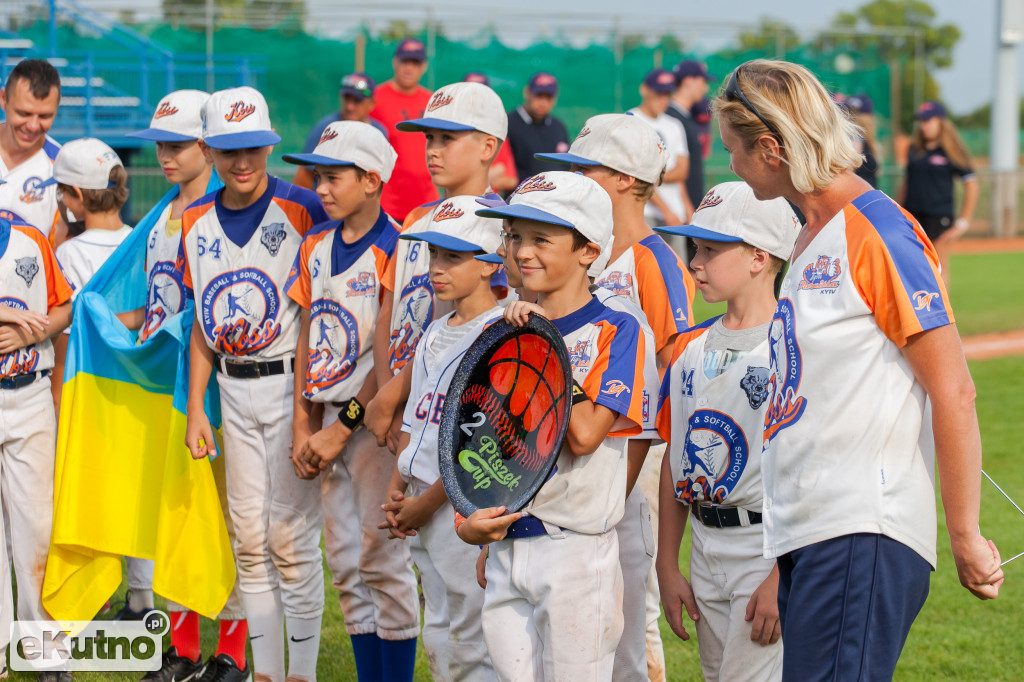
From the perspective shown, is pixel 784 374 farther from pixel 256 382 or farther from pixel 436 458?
pixel 256 382

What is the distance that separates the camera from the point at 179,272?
4613mm

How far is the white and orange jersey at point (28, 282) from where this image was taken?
179 inches

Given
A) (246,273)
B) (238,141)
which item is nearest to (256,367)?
(246,273)

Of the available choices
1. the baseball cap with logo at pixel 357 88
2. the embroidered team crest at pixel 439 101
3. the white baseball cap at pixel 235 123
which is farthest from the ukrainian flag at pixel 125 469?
the baseball cap with logo at pixel 357 88

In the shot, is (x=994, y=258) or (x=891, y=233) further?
(x=994, y=258)

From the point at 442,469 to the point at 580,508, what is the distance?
1.34 feet

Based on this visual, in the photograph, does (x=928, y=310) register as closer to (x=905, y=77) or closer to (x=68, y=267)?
(x=68, y=267)

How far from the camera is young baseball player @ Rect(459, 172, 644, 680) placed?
115 inches

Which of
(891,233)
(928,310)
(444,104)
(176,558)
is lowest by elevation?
(176,558)

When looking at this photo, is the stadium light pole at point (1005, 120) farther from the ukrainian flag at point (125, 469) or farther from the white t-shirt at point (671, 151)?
the ukrainian flag at point (125, 469)

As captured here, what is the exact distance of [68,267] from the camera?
198 inches

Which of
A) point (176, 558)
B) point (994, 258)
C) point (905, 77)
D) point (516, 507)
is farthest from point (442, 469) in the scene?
point (905, 77)

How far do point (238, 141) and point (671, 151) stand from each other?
557 cm

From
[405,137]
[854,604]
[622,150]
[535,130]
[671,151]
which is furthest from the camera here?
[535,130]
